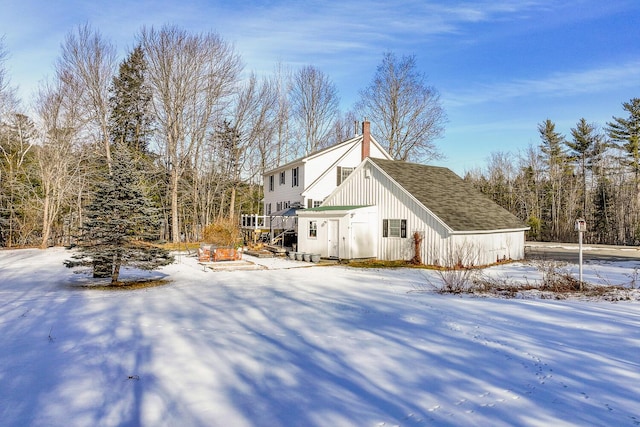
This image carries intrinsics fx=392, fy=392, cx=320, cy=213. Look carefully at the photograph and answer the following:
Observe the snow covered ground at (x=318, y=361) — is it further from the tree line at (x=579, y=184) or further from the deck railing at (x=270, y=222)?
the tree line at (x=579, y=184)

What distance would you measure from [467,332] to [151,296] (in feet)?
27.0

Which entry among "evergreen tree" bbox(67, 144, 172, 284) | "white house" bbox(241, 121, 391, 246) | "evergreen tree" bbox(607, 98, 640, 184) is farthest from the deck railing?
"evergreen tree" bbox(607, 98, 640, 184)

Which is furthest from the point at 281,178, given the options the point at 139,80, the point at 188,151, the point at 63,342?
the point at 63,342

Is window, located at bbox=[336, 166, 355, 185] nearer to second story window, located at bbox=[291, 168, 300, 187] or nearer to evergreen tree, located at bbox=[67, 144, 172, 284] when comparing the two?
second story window, located at bbox=[291, 168, 300, 187]

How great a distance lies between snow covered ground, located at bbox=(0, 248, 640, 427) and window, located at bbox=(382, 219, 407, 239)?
29.5ft

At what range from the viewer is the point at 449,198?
818 inches

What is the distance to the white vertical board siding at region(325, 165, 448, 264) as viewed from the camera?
18.0 m

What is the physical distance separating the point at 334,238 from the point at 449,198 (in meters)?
6.48

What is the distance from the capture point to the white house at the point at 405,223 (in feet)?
58.9

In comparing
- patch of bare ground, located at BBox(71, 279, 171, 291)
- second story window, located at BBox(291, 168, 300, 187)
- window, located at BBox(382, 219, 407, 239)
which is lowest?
patch of bare ground, located at BBox(71, 279, 171, 291)

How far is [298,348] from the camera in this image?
6137 millimetres

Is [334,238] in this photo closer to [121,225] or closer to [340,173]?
[340,173]

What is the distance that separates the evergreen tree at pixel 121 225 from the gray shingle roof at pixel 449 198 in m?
11.8

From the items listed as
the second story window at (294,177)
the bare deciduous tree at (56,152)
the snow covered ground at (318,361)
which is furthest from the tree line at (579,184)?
the bare deciduous tree at (56,152)
